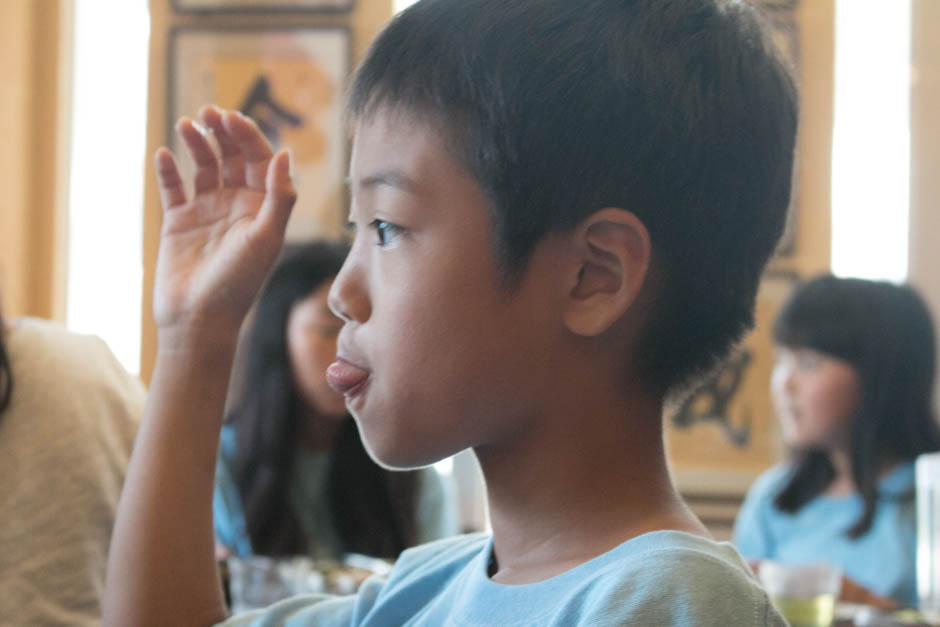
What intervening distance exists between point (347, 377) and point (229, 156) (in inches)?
11.7

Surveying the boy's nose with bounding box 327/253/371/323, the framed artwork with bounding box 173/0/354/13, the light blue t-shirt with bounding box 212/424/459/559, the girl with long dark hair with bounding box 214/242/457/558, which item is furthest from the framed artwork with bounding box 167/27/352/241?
the boy's nose with bounding box 327/253/371/323

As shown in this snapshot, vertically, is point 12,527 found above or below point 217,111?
below

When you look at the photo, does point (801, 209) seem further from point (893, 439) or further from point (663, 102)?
point (663, 102)

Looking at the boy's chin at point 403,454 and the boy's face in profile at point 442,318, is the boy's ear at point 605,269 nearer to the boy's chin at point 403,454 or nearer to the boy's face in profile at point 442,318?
the boy's face in profile at point 442,318

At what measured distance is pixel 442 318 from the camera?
0.68m

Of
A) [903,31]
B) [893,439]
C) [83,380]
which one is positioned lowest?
[893,439]

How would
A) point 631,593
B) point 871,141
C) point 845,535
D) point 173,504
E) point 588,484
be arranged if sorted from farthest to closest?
point 871,141 → point 845,535 → point 173,504 → point 588,484 → point 631,593

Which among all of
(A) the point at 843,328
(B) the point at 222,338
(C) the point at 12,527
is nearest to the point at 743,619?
(B) the point at 222,338

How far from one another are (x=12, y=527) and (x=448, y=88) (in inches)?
22.9

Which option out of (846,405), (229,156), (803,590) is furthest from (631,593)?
(846,405)

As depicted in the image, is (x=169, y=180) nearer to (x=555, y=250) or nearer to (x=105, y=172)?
(x=555, y=250)

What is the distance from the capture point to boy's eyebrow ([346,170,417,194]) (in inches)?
27.3

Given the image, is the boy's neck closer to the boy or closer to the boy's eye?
the boy

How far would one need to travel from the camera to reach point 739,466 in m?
3.32
